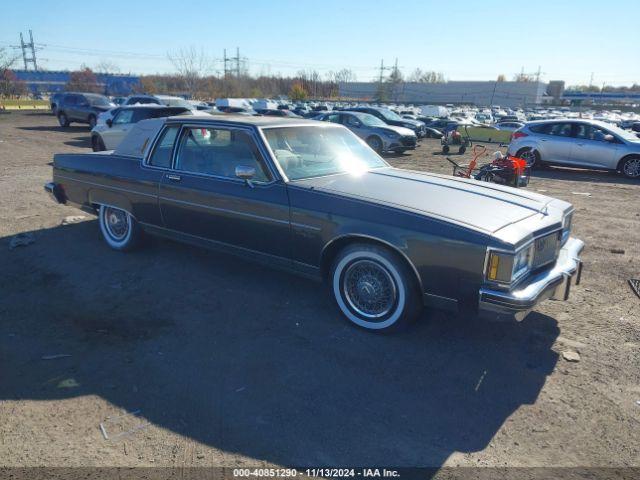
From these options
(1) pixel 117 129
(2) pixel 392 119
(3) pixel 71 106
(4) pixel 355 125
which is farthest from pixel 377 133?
(3) pixel 71 106

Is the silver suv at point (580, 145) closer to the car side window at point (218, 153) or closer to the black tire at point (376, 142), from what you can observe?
the black tire at point (376, 142)

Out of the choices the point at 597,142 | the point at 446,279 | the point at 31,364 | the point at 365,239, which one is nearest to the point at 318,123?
the point at 365,239

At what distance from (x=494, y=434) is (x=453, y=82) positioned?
115 meters

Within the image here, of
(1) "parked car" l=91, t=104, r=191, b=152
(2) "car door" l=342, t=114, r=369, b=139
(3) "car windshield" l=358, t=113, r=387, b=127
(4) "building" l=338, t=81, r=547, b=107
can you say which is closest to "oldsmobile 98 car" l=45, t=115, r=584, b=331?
(1) "parked car" l=91, t=104, r=191, b=152

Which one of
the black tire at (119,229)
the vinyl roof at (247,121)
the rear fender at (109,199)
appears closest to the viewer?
the vinyl roof at (247,121)

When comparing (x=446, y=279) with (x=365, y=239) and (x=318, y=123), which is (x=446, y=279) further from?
(x=318, y=123)

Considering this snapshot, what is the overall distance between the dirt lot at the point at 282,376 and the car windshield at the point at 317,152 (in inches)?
46.9

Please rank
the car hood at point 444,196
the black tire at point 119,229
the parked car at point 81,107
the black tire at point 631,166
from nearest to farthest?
1. the car hood at point 444,196
2. the black tire at point 119,229
3. the black tire at point 631,166
4. the parked car at point 81,107

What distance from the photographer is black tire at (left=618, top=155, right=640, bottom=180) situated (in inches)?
479

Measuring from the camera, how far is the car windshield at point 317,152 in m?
4.28

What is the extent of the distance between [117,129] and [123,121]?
0.31 metres

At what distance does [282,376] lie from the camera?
3227mm

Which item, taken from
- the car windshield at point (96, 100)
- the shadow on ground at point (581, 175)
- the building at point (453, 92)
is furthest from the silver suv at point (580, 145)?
the building at point (453, 92)

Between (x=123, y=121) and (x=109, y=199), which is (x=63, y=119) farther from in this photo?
(x=109, y=199)
